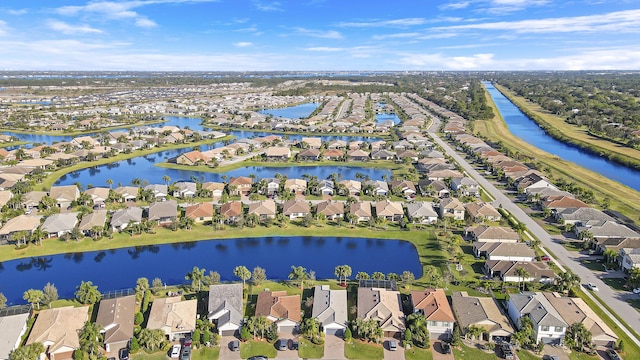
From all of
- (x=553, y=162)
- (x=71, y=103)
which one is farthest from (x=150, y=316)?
(x=71, y=103)

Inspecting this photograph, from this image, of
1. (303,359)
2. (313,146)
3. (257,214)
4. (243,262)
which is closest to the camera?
(303,359)

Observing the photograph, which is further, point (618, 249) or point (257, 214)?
point (257, 214)

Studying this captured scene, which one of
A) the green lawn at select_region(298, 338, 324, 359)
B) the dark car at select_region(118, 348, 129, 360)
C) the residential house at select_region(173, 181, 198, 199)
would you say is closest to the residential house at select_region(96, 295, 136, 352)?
the dark car at select_region(118, 348, 129, 360)

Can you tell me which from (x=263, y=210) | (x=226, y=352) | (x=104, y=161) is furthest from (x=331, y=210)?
(x=104, y=161)

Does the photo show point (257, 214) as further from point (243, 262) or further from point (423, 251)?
point (423, 251)

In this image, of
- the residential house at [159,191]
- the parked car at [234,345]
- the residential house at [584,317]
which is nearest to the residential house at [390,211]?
the residential house at [584,317]

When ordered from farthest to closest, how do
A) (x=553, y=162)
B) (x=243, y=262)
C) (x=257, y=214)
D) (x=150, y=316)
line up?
(x=553, y=162) → (x=257, y=214) → (x=243, y=262) → (x=150, y=316)

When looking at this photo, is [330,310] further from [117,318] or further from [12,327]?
[12,327]
